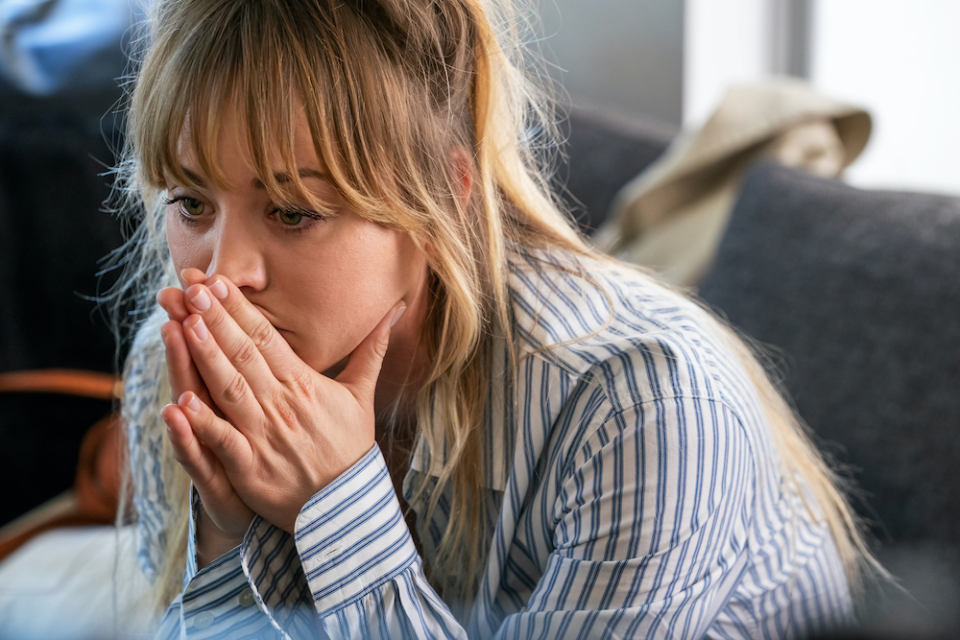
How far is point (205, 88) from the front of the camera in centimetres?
61

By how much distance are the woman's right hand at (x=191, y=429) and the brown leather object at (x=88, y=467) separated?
534mm

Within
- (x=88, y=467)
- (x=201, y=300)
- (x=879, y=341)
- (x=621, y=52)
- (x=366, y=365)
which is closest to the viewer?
(x=201, y=300)

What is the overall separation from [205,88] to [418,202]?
178 mm

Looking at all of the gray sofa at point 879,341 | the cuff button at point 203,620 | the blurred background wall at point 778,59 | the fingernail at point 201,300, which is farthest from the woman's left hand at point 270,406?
the blurred background wall at point 778,59

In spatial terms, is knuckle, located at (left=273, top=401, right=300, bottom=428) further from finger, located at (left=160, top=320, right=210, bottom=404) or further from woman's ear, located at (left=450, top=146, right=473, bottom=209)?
woman's ear, located at (left=450, top=146, right=473, bottom=209)

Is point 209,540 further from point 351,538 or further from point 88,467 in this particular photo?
point 88,467

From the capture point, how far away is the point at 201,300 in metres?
0.59

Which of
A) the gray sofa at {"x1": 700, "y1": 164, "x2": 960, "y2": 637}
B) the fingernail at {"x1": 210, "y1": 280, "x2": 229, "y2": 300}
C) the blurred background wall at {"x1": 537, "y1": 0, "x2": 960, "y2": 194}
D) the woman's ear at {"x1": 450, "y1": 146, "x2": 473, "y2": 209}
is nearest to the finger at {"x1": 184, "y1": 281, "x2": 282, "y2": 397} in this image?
the fingernail at {"x1": 210, "y1": 280, "x2": 229, "y2": 300}

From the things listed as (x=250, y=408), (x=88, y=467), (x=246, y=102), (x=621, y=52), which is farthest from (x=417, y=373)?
(x=621, y=52)

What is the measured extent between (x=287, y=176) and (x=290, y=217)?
3cm

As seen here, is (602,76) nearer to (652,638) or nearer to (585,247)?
(585,247)

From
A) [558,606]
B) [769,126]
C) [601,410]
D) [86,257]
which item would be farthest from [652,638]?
[86,257]

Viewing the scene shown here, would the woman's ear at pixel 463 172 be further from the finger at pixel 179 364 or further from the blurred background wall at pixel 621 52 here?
the blurred background wall at pixel 621 52

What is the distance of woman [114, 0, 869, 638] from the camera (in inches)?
24.1
